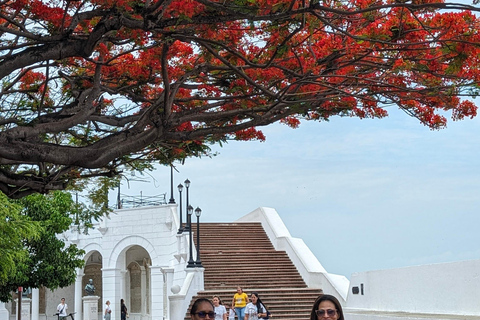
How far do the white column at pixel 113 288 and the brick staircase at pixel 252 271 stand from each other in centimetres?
610

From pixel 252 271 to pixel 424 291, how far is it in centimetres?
1204

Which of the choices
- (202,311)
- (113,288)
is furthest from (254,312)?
(113,288)

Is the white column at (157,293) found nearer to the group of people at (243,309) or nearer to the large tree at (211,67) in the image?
the group of people at (243,309)

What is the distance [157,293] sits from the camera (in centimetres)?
3388

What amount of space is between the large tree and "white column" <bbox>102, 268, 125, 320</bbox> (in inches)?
949

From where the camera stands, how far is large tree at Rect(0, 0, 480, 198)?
764 cm

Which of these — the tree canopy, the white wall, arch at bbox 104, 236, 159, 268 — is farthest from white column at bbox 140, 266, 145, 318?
the white wall

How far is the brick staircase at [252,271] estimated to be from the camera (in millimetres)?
22844

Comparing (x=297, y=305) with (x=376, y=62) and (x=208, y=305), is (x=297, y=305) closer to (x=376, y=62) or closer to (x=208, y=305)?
(x=376, y=62)

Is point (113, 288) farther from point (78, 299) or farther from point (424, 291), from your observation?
point (424, 291)

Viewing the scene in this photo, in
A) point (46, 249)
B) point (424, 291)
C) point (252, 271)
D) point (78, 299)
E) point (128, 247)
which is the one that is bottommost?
point (424, 291)

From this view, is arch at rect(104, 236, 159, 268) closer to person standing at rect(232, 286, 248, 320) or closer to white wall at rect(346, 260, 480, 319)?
person standing at rect(232, 286, 248, 320)

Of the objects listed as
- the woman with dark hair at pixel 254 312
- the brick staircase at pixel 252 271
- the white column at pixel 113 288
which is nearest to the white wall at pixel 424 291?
the woman with dark hair at pixel 254 312

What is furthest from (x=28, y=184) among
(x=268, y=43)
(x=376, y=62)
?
(x=376, y=62)
